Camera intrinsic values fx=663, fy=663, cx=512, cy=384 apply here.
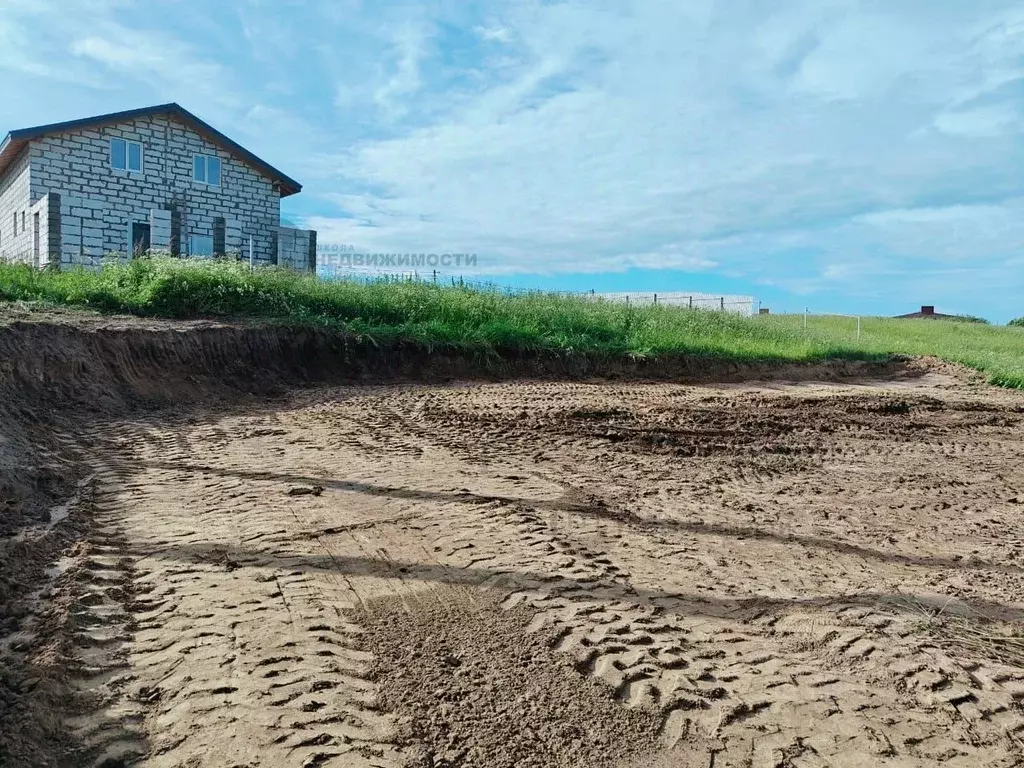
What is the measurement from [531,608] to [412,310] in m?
10.7

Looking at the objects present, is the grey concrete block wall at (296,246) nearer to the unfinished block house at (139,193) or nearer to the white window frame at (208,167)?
the unfinished block house at (139,193)

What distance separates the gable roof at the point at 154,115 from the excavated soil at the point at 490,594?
49.8 feet

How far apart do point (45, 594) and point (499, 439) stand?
4.56 metres

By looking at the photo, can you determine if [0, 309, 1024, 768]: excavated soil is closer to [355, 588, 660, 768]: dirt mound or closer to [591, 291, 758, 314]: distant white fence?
[355, 588, 660, 768]: dirt mound

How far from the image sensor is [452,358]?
12328 millimetres

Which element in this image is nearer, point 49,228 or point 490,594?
point 490,594

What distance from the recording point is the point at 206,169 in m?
22.7

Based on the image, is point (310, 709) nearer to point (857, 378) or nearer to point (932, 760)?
point (932, 760)

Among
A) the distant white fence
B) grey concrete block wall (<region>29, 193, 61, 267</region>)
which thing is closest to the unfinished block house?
grey concrete block wall (<region>29, 193, 61, 267</region>)

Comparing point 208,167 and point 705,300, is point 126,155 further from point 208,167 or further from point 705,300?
point 705,300

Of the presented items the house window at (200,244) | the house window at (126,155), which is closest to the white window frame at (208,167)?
the house window at (126,155)

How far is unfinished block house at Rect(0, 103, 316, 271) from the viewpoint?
19.7 metres

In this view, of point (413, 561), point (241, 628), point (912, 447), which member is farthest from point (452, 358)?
point (241, 628)

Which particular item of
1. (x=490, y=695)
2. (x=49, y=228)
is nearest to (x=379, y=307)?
(x=490, y=695)
